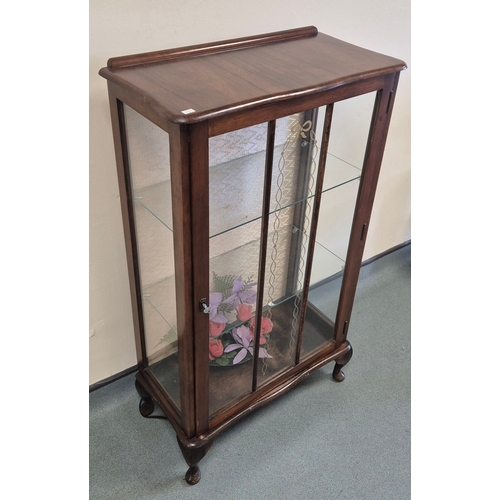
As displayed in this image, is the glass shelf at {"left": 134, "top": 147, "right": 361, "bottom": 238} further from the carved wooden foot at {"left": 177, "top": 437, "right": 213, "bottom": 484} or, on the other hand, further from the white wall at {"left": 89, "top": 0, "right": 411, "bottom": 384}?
the carved wooden foot at {"left": 177, "top": 437, "right": 213, "bottom": 484}

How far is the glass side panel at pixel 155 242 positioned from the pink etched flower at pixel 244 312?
0.55 ft

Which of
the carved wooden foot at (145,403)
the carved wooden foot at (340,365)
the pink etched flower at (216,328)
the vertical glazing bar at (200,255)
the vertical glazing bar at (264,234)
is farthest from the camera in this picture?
the carved wooden foot at (340,365)

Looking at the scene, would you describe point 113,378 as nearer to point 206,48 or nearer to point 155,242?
point 155,242

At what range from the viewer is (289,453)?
4.96 feet

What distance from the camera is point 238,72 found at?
1.06 m

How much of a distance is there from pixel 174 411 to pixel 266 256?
50 centimetres

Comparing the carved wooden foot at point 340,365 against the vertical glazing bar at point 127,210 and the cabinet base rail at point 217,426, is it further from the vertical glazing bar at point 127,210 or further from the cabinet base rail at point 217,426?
the vertical glazing bar at point 127,210

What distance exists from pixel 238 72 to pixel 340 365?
1022 mm

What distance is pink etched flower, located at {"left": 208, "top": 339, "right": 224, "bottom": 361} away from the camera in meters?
1.29

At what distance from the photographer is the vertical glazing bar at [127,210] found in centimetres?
110

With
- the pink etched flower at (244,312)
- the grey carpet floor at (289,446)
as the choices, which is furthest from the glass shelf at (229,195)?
the grey carpet floor at (289,446)

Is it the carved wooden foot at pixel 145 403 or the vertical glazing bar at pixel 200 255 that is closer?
the vertical glazing bar at pixel 200 255

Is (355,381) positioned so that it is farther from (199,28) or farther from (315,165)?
(199,28)

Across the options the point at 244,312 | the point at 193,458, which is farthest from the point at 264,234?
the point at 193,458
